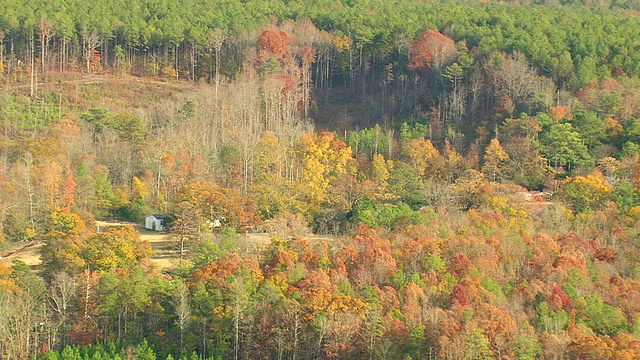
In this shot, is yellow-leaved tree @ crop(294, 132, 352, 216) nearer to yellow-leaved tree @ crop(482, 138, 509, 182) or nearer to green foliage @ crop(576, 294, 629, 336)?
yellow-leaved tree @ crop(482, 138, 509, 182)

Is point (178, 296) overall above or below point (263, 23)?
below

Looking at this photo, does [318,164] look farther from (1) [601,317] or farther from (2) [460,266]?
(1) [601,317]

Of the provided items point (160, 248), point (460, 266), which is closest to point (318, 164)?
point (160, 248)

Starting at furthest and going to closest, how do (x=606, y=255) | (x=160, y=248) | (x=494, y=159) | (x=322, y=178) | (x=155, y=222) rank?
(x=494, y=159) → (x=322, y=178) → (x=155, y=222) → (x=160, y=248) → (x=606, y=255)

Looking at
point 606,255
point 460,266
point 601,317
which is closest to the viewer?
point 601,317

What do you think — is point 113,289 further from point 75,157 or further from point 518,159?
point 518,159

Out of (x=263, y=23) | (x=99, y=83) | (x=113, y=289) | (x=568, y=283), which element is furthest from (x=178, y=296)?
(x=263, y=23)

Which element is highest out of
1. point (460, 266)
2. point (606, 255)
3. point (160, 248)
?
point (460, 266)
